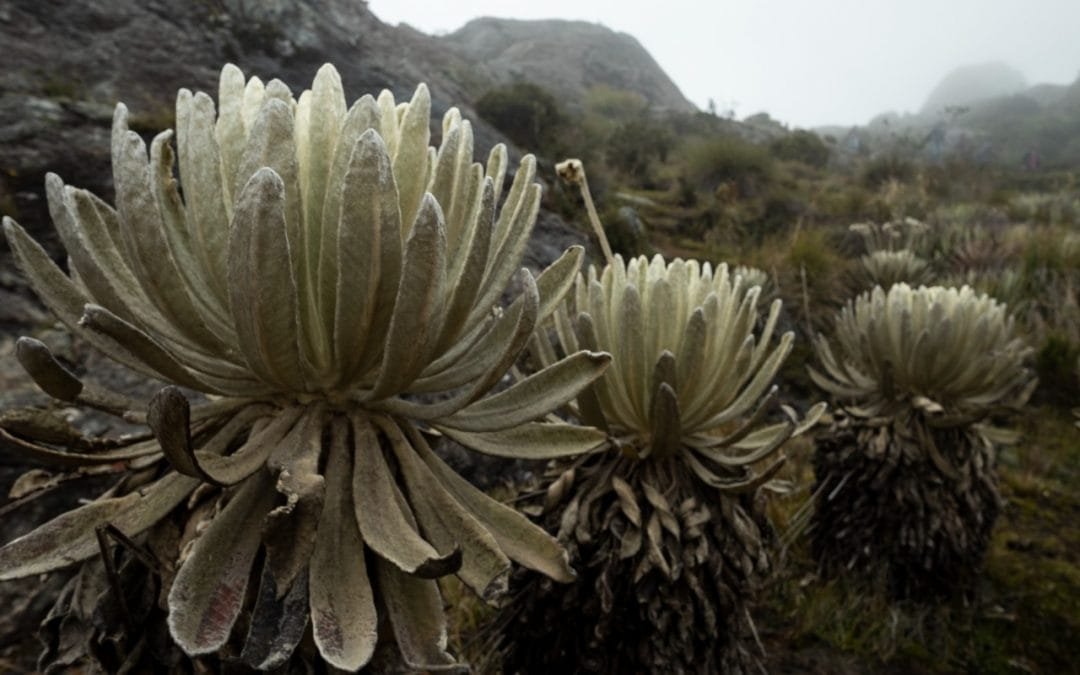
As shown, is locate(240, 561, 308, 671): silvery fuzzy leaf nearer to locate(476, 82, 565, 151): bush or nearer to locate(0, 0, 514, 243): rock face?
locate(0, 0, 514, 243): rock face

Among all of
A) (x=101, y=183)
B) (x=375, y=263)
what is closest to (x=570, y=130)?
(x=101, y=183)

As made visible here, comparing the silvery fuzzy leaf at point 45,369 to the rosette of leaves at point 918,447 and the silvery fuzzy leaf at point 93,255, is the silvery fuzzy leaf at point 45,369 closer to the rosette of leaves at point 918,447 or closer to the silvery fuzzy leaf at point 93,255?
the silvery fuzzy leaf at point 93,255

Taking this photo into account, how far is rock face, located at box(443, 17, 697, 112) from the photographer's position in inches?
1930

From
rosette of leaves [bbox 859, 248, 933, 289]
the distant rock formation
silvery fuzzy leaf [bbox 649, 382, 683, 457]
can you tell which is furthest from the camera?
the distant rock formation

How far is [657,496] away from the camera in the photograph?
1.59 m

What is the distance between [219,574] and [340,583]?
0.47 ft

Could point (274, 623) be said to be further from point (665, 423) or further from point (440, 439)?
point (665, 423)

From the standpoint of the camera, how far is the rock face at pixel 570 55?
4903cm

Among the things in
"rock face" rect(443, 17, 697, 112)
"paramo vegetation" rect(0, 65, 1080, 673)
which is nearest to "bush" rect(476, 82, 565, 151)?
"paramo vegetation" rect(0, 65, 1080, 673)

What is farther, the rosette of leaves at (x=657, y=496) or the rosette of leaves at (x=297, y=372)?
the rosette of leaves at (x=657, y=496)

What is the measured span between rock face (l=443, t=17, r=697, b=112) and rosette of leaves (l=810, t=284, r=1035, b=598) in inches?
1586

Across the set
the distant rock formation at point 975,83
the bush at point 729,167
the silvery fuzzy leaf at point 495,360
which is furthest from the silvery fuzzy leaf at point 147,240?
the distant rock formation at point 975,83

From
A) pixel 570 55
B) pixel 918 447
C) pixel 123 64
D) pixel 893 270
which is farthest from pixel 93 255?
pixel 570 55

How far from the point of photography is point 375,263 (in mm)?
884
